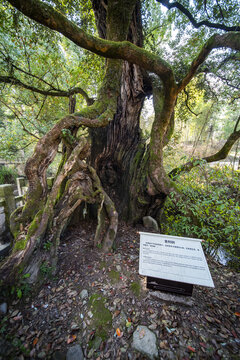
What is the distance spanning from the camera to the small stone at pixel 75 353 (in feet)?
4.41

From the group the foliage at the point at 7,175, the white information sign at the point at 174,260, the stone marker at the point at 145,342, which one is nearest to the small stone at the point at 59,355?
the stone marker at the point at 145,342

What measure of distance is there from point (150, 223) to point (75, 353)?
92.8 inches

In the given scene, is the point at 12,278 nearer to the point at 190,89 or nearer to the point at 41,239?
the point at 41,239

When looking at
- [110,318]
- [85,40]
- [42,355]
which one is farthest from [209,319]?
[85,40]

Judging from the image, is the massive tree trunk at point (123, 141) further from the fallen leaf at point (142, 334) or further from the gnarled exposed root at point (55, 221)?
the fallen leaf at point (142, 334)

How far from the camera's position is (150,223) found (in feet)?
10.8

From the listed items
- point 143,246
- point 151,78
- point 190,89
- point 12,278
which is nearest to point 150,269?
point 143,246

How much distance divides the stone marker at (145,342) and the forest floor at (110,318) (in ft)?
0.12

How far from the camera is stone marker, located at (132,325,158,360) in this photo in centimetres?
135

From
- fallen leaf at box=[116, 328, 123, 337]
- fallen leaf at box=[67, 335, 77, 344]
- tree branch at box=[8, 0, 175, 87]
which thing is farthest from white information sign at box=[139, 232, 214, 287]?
tree branch at box=[8, 0, 175, 87]

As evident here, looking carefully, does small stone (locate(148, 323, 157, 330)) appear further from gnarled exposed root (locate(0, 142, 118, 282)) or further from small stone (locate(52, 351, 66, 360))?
gnarled exposed root (locate(0, 142, 118, 282))

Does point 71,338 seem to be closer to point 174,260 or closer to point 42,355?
point 42,355

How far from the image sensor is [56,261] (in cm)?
217

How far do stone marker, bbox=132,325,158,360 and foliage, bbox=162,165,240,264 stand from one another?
172cm
